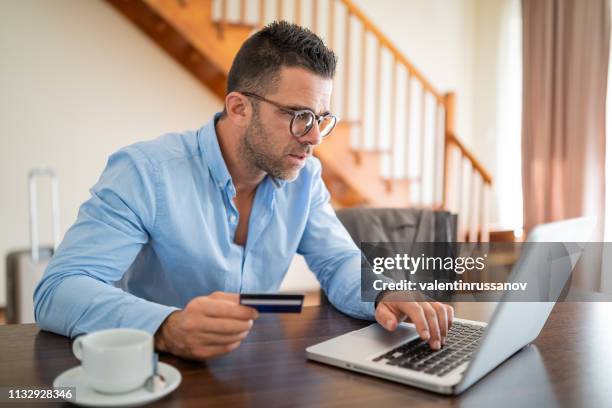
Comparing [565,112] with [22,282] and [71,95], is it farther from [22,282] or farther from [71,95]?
[22,282]

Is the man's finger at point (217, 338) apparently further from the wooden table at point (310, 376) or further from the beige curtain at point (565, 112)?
the beige curtain at point (565, 112)

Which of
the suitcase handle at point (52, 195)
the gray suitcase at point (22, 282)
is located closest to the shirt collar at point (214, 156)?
the gray suitcase at point (22, 282)

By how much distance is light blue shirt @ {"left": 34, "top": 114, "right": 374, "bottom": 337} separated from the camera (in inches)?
35.3

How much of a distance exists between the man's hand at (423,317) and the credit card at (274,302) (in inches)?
11.9

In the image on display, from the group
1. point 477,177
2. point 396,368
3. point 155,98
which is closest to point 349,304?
point 396,368

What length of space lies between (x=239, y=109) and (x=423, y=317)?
73 cm

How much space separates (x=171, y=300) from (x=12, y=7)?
3.01 metres

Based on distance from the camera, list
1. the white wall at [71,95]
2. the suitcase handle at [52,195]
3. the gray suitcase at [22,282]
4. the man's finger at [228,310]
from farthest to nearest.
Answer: the white wall at [71,95], the suitcase handle at [52,195], the gray suitcase at [22,282], the man's finger at [228,310]

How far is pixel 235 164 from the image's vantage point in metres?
1.36

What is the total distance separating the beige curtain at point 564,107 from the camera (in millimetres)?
3654

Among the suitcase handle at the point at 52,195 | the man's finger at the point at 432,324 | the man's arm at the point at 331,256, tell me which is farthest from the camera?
the suitcase handle at the point at 52,195

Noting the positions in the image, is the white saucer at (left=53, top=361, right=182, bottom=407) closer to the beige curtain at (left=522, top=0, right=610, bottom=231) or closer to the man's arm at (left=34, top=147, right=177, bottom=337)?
the man's arm at (left=34, top=147, right=177, bottom=337)

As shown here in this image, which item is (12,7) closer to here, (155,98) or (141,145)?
(155,98)

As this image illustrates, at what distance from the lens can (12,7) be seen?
3.39 meters
